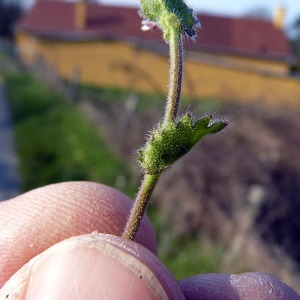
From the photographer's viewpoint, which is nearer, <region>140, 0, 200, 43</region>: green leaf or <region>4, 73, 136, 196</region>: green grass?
<region>140, 0, 200, 43</region>: green leaf

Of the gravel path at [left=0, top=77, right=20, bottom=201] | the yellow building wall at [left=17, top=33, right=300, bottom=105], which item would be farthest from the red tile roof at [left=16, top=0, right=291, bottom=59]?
the gravel path at [left=0, top=77, right=20, bottom=201]

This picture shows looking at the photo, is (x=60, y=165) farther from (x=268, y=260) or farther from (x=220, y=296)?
(x=220, y=296)

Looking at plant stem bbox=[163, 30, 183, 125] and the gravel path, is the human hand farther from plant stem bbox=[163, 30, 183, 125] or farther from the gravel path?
the gravel path

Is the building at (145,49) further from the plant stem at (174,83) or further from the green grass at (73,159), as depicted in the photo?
the plant stem at (174,83)

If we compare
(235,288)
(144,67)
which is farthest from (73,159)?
(144,67)

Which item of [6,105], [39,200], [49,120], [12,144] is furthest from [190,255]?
[6,105]

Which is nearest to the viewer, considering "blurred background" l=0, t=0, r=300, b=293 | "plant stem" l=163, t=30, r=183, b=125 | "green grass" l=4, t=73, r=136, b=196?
"plant stem" l=163, t=30, r=183, b=125
